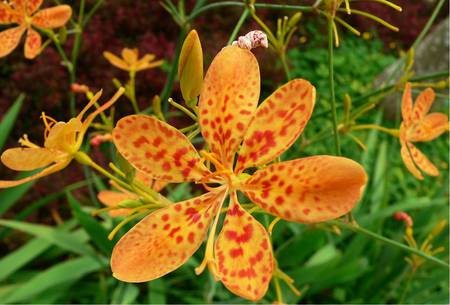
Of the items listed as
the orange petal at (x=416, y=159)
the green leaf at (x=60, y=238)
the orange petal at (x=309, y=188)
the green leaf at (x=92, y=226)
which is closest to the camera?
the orange petal at (x=309, y=188)

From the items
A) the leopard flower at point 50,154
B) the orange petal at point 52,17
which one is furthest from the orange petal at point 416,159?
the orange petal at point 52,17

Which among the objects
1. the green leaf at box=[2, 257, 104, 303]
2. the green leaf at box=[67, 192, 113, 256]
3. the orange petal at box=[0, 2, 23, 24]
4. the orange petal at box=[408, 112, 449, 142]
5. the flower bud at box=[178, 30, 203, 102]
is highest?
the flower bud at box=[178, 30, 203, 102]

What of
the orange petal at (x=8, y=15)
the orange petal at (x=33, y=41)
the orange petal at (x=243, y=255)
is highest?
the orange petal at (x=8, y=15)

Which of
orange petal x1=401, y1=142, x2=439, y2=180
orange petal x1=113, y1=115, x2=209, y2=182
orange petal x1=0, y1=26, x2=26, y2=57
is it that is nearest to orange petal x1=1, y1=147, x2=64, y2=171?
orange petal x1=113, y1=115, x2=209, y2=182

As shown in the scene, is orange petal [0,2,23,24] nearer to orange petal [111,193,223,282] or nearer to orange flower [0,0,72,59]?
orange flower [0,0,72,59]

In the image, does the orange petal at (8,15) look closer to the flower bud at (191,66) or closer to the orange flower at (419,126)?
the flower bud at (191,66)

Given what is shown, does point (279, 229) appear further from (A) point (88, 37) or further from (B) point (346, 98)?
(A) point (88, 37)
